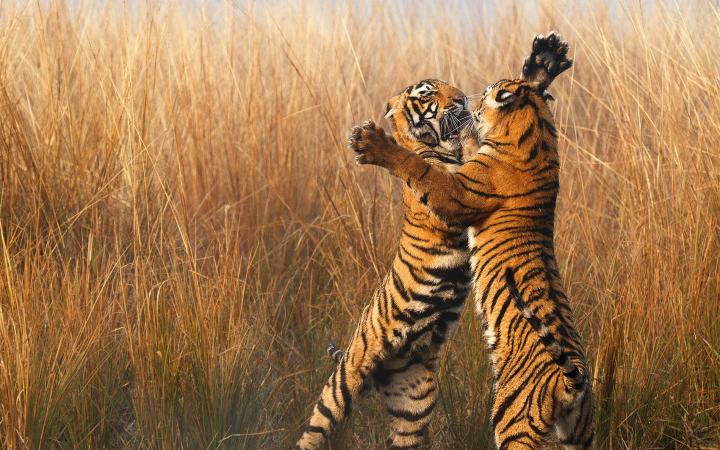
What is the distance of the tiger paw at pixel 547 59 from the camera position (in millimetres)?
2693

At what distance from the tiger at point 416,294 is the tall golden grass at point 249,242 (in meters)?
0.33

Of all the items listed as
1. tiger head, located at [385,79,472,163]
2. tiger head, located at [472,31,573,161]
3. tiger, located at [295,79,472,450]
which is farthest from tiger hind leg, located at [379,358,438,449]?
tiger head, located at [472,31,573,161]

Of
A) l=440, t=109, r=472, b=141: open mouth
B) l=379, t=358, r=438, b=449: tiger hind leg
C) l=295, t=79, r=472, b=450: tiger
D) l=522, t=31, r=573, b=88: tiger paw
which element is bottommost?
l=379, t=358, r=438, b=449: tiger hind leg

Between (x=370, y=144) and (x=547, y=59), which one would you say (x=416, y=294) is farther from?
(x=547, y=59)

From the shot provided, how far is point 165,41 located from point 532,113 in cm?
318

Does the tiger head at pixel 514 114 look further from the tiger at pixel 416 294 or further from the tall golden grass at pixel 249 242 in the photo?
the tall golden grass at pixel 249 242

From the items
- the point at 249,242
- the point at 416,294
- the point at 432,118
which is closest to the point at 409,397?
the point at 416,294

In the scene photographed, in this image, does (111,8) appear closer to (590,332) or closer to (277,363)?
(277,363)

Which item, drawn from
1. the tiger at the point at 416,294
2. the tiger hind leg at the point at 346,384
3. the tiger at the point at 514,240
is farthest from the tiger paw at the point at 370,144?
the tiger hind leg at the point at 346,384

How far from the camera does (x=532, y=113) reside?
8.47ft

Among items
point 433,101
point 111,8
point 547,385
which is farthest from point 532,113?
point 111,8

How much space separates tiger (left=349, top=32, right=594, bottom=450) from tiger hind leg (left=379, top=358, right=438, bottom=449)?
514 mm

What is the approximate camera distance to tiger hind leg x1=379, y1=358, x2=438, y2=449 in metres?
3.08

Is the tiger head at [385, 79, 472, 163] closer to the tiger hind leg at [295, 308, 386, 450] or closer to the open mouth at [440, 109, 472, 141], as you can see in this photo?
the open mouth at [440, 109, 472, 141]
